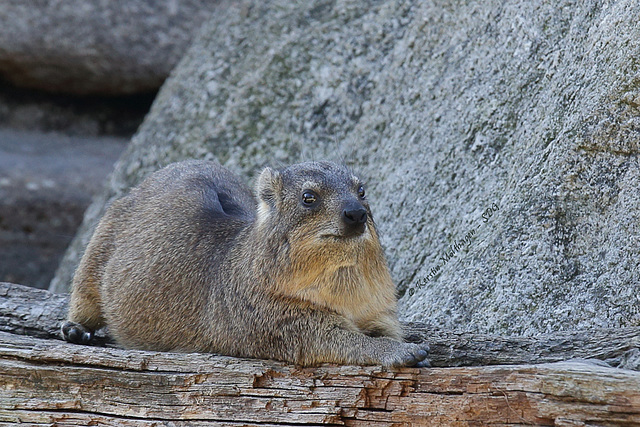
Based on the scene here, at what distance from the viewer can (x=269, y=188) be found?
626cm

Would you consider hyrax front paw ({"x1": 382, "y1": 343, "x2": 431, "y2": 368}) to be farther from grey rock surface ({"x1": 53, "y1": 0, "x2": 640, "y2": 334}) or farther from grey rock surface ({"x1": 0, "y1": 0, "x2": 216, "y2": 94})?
grey rock surface ({"x1": 0, "y1": 0, "x2": 216, "y2": 94})

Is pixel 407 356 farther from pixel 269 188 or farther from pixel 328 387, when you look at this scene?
pixel 269 188

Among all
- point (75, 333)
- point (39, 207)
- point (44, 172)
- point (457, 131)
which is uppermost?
point (457, 131)

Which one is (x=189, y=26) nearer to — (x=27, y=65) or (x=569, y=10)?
(x=27, y=65)

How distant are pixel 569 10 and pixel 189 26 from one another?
926 centimetres

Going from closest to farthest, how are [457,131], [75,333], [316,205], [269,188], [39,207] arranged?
[316,205], [269,188], [75,333], [457,131], [39,207]

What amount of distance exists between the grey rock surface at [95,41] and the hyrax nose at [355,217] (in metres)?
10.4

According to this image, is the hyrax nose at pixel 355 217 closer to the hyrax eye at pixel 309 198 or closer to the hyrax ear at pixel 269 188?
the hyrax eye at pixel 309 198

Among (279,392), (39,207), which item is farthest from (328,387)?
(39,207)

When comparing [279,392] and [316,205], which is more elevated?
[316,205]

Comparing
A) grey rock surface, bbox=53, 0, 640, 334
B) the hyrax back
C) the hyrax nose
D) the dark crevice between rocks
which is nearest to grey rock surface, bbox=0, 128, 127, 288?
the dark crevice between rocks

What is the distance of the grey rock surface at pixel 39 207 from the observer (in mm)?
14398

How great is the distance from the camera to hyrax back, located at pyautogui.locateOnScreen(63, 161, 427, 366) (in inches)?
226

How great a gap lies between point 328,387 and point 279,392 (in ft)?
1.04
